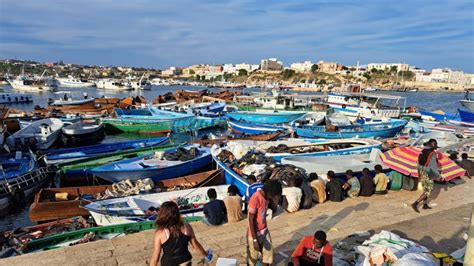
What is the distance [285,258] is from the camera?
20.0 feet

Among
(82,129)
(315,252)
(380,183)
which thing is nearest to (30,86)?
(82,129)

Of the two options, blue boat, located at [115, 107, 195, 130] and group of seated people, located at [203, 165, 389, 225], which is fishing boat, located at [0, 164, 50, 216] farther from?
blue boat, located at [115, 107, 195, 130]

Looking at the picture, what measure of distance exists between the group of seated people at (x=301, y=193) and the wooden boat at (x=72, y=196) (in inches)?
156

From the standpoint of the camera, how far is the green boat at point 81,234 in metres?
7.80

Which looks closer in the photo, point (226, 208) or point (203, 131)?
point (226, 208)

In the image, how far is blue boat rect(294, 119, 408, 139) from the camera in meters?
22.1

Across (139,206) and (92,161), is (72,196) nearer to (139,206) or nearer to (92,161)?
(139,206)

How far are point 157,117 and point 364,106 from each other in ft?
60.5

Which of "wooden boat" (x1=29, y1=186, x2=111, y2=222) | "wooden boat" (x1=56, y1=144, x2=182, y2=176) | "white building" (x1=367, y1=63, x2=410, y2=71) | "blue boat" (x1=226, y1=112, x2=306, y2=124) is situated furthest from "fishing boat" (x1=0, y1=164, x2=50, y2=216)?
"white building" (x1=367, y1=63, x2=410, y2=71)

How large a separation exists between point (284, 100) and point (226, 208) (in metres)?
26.3

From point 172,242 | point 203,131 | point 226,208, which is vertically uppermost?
point 172,242

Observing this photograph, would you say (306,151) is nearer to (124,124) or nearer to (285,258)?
(285,258)

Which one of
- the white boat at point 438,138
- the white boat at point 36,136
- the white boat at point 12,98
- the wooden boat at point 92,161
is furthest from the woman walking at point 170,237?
the white boat at point 12,98

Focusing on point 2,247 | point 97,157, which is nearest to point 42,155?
point 97,157
